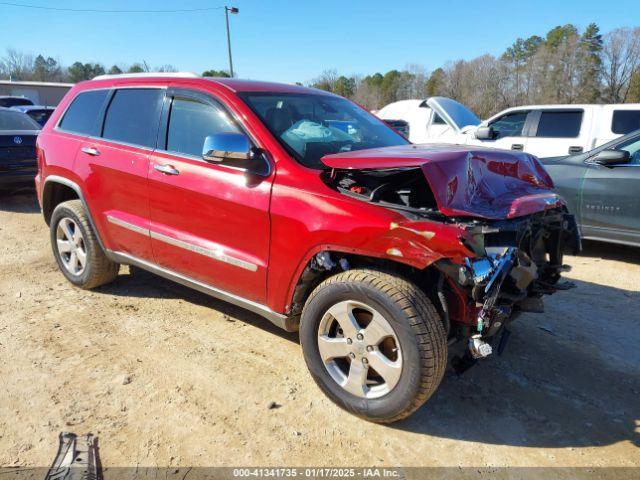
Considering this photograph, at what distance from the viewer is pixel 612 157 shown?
550 cm

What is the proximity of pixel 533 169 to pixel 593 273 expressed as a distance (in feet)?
9.28

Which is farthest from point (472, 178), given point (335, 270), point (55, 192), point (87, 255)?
point (55, 192)

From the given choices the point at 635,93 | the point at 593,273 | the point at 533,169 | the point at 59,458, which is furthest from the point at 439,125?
the point at 635,93

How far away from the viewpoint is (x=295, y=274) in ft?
9.54

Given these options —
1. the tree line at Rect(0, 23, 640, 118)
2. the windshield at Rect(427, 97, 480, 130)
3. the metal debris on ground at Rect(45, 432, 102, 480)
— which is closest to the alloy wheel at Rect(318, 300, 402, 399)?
the metal debris on ground at Rect(45, 432, 102, 480)

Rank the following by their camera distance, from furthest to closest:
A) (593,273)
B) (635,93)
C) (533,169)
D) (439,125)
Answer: (635,93) → (439,125) → (593,273) → (533,169)

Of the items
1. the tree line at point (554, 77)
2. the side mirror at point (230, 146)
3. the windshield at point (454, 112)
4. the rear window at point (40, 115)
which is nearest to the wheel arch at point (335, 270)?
the side mirror at point (230, 146)

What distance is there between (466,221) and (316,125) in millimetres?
1468

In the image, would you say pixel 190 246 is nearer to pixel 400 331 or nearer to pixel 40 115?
pixel 400 331

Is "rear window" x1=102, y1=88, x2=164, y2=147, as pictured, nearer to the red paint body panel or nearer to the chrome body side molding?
the red paint body panel

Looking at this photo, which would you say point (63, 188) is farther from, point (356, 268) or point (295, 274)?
point (356, 268)

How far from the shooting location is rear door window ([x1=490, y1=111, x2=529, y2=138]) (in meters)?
9.27

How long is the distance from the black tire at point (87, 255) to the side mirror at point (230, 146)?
6.12ft

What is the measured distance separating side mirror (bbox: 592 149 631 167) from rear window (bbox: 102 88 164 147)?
15.7ft
